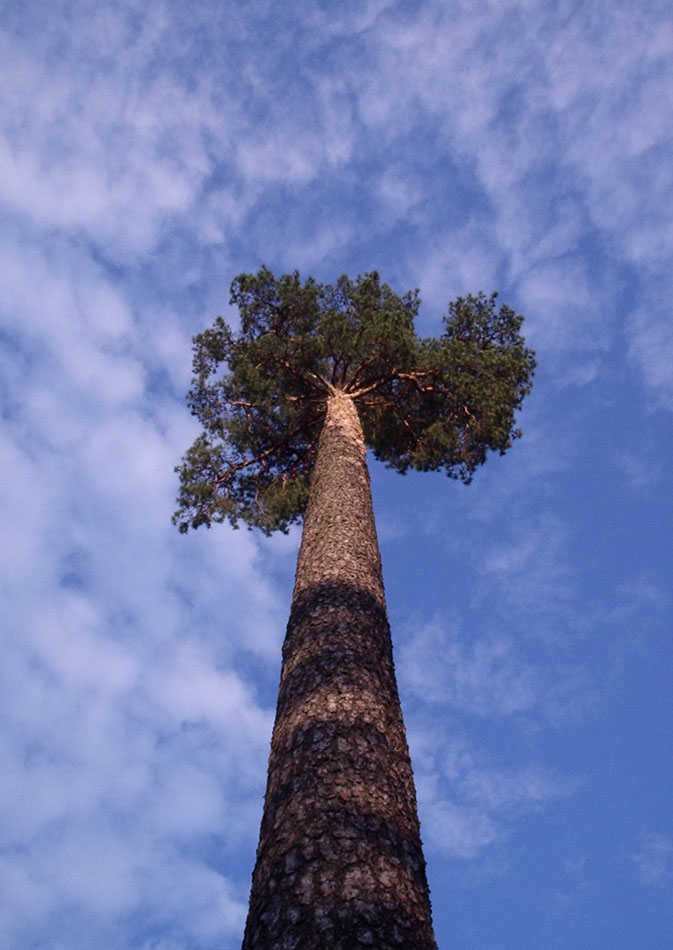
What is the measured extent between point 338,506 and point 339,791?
4.73 metres

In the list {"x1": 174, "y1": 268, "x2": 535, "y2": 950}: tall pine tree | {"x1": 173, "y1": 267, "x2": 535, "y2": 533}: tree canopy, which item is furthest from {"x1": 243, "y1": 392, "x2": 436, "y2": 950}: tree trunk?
{"x1": 173, "y1": 267, "x2": 535, "y2": 533}: tree canopy

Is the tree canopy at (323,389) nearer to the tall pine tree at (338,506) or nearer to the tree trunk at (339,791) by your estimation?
the tall pine tree at (338,506)

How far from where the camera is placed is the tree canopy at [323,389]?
1491cm

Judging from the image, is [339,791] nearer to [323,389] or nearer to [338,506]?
[338,506]

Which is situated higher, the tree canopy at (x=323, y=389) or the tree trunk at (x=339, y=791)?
the tree canopy at (x=323, y=389)

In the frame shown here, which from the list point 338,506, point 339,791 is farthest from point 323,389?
point 339,791

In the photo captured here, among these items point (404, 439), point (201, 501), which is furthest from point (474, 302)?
point (201, 501)

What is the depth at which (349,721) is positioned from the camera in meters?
5.50

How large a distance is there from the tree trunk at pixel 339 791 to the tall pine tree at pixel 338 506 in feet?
0.04

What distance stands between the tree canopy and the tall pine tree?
3 cm

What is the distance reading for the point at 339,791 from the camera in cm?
485

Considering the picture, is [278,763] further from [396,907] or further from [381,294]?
[381,294]

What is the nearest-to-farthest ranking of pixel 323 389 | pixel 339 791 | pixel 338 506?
pixel 339 791
pixel 338 506
pixel 323 389

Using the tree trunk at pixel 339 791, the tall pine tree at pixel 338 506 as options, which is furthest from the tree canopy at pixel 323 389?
the tree trunk at pixel 339 791
